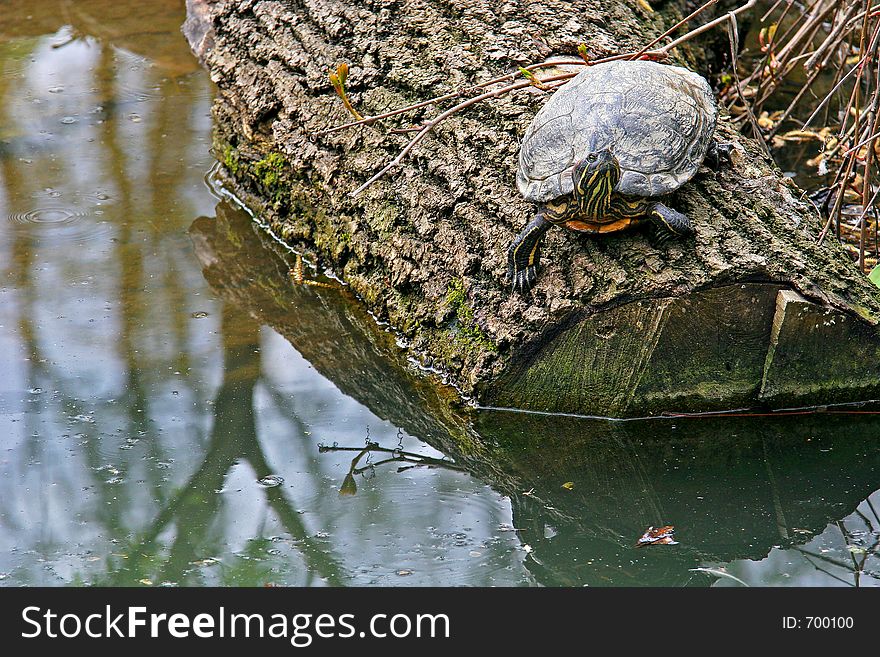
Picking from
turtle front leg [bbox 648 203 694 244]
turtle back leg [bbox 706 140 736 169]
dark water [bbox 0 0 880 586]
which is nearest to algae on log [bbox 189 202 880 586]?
dark water [bbox 0 0 880 586]

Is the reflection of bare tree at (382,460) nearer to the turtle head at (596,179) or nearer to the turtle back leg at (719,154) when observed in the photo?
the turtle head at (596,179)

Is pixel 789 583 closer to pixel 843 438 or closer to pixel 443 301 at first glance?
pixel 843 438

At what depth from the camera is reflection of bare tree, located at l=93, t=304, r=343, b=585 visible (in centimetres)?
253

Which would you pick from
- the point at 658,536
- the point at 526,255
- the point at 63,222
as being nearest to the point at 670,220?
the point at 526,255

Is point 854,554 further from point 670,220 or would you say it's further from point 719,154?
point 719,154

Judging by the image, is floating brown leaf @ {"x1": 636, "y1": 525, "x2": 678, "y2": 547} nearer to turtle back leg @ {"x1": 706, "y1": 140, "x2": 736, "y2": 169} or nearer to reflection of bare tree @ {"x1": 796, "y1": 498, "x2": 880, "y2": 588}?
reflection of bare tree @ {"x1": 796, "y1": 498, "x2": 880, "y2": 588}

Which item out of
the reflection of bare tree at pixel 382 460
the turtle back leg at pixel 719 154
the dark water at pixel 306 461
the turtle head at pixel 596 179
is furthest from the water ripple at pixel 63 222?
the turtle back leg at pixel 719 154

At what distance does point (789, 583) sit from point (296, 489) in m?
1.41

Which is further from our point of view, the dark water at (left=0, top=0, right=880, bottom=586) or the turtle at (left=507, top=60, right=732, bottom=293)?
the turtle at (left=507, top=60, right=732, bottom=293)

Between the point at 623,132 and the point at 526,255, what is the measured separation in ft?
1.68

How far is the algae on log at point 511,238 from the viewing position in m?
3.08

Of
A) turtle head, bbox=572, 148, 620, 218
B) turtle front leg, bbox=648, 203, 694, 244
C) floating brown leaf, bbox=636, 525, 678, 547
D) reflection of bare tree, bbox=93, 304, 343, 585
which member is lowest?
reflection of bare tree, bbox=93, 304, 343, 585

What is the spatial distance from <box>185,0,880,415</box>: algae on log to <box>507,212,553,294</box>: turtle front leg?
0.05m

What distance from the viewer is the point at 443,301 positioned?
3463mm
